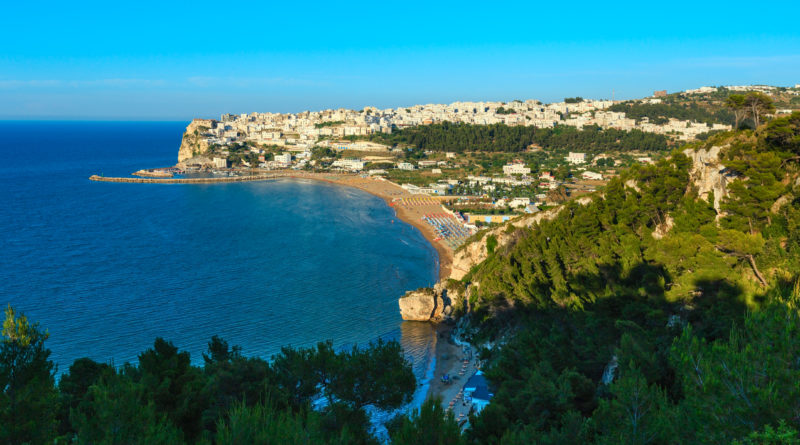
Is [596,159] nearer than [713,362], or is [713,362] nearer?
[713,362]

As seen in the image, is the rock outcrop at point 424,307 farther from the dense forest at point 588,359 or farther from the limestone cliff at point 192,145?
the limestone cliff at point 192,145

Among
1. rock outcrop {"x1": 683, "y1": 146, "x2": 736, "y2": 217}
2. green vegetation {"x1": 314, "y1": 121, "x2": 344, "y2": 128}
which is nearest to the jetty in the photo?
green vegetation {"x1": 314, "y1": 121, "x2": 344, "y2": 128}

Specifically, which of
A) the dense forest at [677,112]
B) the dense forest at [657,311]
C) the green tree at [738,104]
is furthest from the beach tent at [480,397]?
the dense forest at [677,112]

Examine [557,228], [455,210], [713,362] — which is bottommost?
[455,210]

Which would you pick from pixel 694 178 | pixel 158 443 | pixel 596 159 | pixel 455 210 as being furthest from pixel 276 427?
pixel 596 159

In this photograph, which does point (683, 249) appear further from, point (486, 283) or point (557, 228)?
point (486, 283)

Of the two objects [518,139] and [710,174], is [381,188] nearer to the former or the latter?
[518,139]

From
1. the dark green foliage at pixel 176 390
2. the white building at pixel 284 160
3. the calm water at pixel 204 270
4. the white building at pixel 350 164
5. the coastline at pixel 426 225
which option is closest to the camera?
the dark green foliage at pixel 176 390

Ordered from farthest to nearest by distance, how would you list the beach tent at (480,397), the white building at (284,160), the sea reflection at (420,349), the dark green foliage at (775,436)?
the white building at (284,160) < the sea reflection at (420,349) < the beach tent at (480,397) < the dark green foliage at (775,436)
